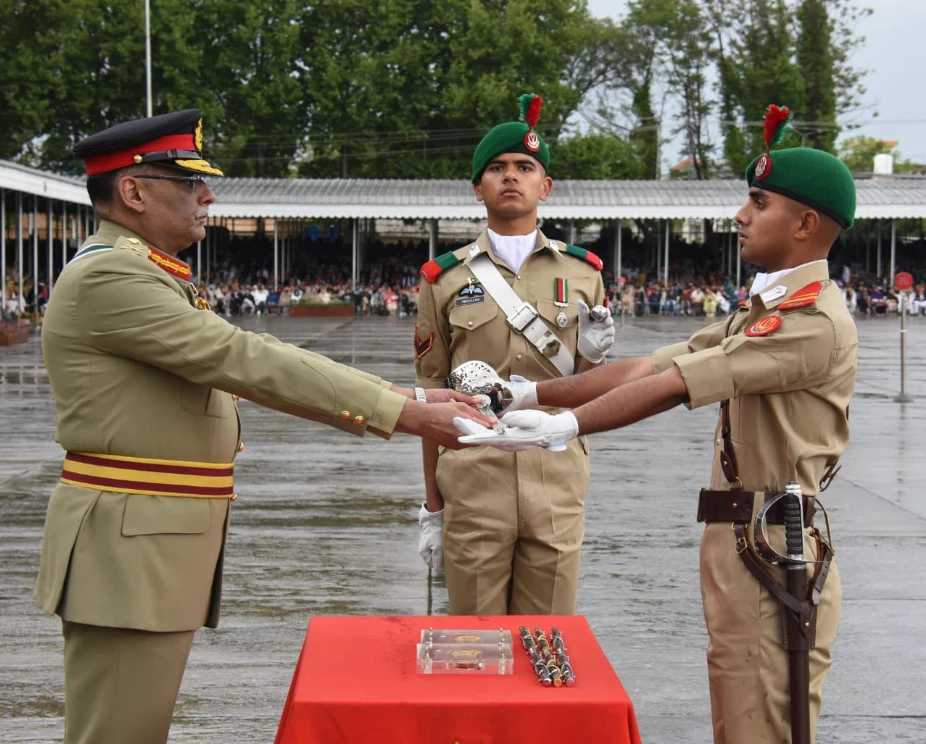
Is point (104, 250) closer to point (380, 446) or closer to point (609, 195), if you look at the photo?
point (380, 446)

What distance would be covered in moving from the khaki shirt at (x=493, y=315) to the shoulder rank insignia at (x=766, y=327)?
48.9 inches

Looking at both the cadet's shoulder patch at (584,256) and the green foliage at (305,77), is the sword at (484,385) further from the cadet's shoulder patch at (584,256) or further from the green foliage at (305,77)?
the green foliage at (305,77)

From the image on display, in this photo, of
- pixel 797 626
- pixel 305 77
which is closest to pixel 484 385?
pixel 797 626

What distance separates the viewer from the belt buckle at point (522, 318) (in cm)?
441

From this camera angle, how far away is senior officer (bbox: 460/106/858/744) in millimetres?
3248

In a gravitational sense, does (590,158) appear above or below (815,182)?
above

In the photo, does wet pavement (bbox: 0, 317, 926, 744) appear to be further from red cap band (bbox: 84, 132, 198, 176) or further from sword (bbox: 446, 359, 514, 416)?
red cap band (bbox: 84, 132, 198, 176)

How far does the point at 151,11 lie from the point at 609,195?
758 inches

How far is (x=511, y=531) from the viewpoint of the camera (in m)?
4.25

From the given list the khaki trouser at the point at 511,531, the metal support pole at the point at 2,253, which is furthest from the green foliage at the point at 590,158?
the khaki trouser at the point at 511,531

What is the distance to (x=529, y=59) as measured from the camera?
53.7 m

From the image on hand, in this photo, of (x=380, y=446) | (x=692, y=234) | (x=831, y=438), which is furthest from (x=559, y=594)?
(x=692, y=234)

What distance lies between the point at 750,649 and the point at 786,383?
70cm

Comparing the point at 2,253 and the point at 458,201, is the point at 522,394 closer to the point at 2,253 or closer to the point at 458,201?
the point at 2,253
